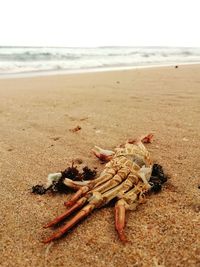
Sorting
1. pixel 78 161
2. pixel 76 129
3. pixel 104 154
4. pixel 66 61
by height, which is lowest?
pixel 66 61

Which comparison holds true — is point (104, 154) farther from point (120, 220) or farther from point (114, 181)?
point (120, 220)

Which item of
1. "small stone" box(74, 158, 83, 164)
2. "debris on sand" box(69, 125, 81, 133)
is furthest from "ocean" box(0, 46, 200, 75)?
"small stone" box(74, 158, 83, 164)

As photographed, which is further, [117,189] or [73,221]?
[117,189]

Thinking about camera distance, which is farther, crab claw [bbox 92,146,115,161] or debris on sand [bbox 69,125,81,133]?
debris on sand [bbox 69,125,81,133]

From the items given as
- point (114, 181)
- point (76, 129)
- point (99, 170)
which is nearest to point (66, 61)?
point (76, 129)

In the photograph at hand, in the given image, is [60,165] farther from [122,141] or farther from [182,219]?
[182,219]

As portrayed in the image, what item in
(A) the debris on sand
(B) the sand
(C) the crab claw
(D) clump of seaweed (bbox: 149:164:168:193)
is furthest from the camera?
(A) the debris on sand

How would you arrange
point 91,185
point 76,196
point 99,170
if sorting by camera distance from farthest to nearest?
point 99,170 < point 91,185 < point 76,196

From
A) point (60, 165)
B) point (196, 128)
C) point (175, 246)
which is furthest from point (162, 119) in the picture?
point (175, 246)

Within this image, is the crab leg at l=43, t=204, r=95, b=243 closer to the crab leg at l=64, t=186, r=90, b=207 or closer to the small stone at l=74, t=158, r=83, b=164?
the crab leg at l=64, t=186, r=90, b=207
